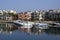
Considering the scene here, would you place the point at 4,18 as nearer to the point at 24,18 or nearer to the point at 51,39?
the point at 24,18

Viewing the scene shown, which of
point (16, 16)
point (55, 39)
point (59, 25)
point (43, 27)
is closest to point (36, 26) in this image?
point (43, 27)

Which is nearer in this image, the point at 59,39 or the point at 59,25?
the point at 59,39

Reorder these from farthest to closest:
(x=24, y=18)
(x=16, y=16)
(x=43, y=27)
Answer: (x=16, y=16) → (x=24, y=18) → (x=43, y=27)

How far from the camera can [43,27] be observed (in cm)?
2962

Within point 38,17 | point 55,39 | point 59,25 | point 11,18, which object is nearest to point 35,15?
point 38,17

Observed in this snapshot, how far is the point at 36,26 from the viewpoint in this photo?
3020 centimetres

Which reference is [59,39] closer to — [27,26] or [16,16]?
[27,26]

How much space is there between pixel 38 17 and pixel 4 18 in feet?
31.8

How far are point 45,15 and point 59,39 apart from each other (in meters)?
51.0

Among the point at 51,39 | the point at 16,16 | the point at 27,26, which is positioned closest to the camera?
the point at 51,39

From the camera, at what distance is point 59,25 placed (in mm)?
33594

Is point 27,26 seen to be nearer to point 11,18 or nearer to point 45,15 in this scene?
point 11,18

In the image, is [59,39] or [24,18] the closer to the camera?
[59,39]

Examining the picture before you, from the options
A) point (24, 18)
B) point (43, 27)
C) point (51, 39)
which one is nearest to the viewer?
point (51, 39)
